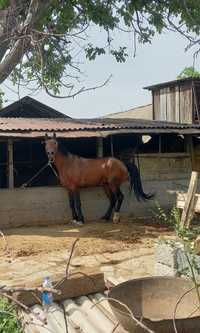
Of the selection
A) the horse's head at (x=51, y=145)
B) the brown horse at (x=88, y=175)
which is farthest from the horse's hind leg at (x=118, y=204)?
the horse's head at (x=51, y=145)

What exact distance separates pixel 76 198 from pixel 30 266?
3.67m

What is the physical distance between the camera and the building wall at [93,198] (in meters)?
10.1

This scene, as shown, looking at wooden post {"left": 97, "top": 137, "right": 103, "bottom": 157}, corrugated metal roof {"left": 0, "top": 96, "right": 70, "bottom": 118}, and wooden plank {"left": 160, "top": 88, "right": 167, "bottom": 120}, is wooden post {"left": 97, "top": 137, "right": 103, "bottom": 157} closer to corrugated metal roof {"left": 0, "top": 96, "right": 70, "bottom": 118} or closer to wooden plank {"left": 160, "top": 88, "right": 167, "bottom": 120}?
corrugated metal roof {"left": 0, "top": 96, "right": 70, "bottom": 118}

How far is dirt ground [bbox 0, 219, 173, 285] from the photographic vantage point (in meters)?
6.66

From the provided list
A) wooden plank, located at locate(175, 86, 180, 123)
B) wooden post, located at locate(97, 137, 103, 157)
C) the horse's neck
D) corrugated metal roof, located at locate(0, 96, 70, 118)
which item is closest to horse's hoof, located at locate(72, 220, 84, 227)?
the horse's neck

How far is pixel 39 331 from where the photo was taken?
3654 mm

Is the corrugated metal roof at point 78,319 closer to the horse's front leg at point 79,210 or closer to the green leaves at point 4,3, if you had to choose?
the horse's front leg at point 79,210

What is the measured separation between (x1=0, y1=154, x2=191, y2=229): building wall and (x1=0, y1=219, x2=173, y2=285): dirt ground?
432mm

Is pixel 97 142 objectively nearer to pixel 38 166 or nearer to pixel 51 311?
pixel 38 166

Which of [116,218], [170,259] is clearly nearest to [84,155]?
[116,218]

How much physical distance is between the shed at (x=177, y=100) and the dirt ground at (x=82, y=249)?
7902 millimetres

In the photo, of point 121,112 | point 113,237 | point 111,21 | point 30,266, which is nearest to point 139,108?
point 121,112

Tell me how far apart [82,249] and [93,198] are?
323 centimetres

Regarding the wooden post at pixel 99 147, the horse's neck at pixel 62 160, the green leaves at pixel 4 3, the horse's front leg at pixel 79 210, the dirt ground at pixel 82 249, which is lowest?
the dirt ground at pixel 82 249
